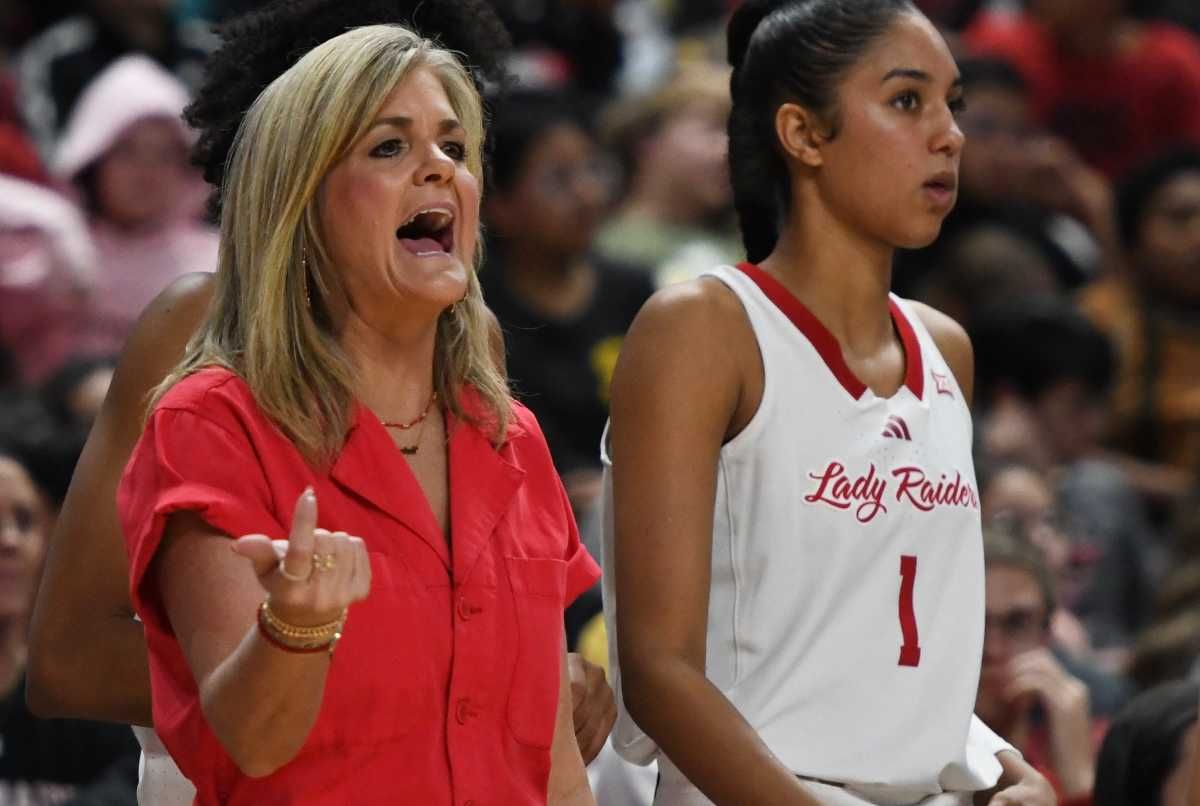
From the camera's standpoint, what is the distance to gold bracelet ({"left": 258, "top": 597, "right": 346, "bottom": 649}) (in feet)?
8.34

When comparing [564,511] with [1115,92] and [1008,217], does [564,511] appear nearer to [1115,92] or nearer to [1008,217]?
[1008,217]

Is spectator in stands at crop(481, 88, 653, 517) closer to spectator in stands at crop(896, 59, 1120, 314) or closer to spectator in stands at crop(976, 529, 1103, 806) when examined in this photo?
spectator in stands at crop(896, 59, 1120, 314)

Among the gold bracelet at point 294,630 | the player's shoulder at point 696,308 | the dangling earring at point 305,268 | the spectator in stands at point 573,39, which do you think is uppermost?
the dangling earring at point 305,268

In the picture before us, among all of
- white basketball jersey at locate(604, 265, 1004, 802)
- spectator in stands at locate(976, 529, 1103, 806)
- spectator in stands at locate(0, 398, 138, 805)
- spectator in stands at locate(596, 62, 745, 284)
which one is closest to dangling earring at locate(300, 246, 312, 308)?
white basketball jersey at locate(604, 265, 1004, 802)

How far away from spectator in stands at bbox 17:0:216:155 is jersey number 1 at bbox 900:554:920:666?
4989 mm

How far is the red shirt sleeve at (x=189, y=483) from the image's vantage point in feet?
8.88

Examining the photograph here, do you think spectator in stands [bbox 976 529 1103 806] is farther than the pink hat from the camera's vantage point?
No

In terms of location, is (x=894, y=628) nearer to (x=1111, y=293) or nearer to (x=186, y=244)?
(x=186, y=244)

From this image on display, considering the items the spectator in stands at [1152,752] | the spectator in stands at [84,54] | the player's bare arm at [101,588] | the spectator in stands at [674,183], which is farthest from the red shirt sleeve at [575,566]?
the spectator in stands at [84,54]

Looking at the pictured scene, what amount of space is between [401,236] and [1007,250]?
485 centimetres

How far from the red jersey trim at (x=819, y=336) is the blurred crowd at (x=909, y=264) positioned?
4.73ft

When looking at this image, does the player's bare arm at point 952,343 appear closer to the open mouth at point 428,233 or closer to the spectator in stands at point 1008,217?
the open mouth at point 428,233

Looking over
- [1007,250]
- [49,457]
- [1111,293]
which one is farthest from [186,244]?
[1111,293]

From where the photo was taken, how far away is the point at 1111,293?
8.02 meters
